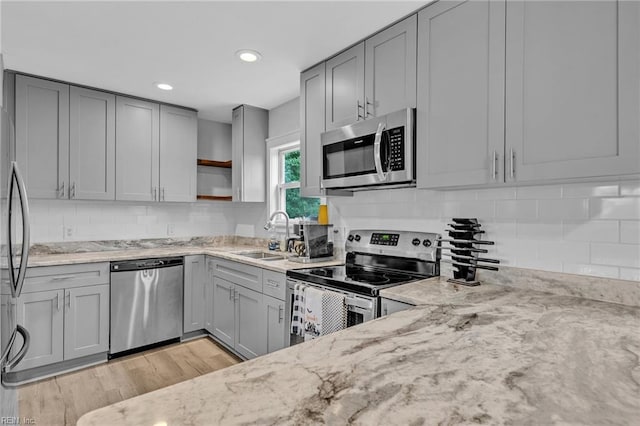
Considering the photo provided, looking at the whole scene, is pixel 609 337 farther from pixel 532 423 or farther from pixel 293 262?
pixel 293 262

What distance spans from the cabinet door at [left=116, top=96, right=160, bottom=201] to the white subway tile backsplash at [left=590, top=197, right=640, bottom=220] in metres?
3.61

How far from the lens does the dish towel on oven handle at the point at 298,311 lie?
2.24 meters

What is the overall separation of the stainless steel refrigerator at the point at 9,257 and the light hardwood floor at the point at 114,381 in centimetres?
74

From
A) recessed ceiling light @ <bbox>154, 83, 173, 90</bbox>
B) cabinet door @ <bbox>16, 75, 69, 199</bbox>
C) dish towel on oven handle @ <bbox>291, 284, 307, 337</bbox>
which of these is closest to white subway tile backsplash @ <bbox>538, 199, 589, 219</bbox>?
dish towel on oven handle @ <bbox>291, 284, 307, 337</bbox>

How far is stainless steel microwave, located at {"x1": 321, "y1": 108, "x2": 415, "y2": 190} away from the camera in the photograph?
2.03 meters

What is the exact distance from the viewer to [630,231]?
152cm

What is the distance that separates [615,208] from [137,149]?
3.78m

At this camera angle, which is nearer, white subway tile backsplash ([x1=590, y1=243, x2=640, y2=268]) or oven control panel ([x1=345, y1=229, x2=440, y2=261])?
white subway tile backsplash ([x1=590, y1=243, x2=640, y2=268])

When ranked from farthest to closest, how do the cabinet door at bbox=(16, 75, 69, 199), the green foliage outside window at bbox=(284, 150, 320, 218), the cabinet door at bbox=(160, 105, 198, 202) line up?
the cabinet door at bbox=(160, 105, 198, 202) → the green foliage outside window at bbox=(284, 150, 320, 218) → the cabinet door at bbox=(16, 75, 69, 199)

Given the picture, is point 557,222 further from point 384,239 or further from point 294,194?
point 294,194

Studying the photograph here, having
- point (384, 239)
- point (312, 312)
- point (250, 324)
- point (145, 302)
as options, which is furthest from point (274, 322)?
point (145, 302)

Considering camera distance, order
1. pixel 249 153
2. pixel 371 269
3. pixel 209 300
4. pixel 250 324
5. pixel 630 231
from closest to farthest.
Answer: pixel 630 231
pixel 371 269
pixel 250 324
pixel 209 300
pixel 249 153

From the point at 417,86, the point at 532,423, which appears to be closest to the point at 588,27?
the point at 417,86

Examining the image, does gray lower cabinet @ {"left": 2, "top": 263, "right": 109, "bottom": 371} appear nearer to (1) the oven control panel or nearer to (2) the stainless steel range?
(2) the stainless steel range
